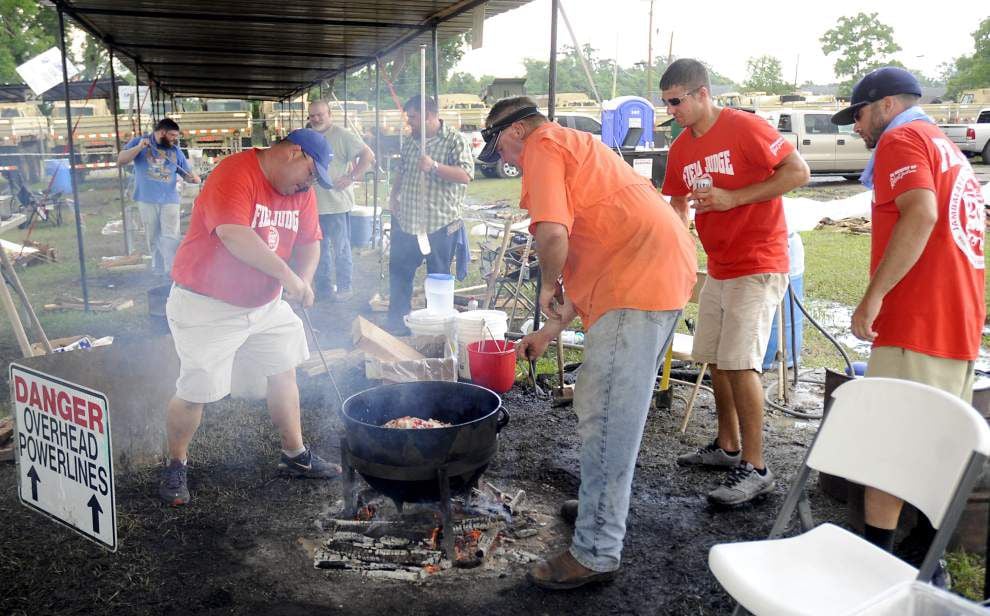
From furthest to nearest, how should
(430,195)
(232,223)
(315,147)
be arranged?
(430,195), (315,147), (232,223)

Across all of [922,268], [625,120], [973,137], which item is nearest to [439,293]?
[922,268]

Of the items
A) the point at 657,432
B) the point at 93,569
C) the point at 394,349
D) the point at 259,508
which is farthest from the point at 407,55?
the point at 93,569

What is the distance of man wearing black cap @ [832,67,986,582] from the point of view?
284cm

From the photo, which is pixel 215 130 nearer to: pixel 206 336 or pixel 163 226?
pixel 163 226

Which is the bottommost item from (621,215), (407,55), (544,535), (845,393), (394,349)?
(544,535)

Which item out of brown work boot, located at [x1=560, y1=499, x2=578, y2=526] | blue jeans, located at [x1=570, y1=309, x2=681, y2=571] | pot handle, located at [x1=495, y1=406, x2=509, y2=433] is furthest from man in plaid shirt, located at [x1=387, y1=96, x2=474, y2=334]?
blue jeans, located at [x1=570, y1=309, x2=681, y2=571]

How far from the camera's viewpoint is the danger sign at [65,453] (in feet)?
8.66

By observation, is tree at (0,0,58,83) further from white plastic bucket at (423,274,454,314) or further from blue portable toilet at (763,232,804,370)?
blue portable toilet at (763,232,804,370)

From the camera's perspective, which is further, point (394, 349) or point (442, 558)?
point (394, 349)

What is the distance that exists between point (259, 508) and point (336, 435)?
1.11 m

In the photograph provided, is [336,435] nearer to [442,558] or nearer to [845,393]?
[442,558]

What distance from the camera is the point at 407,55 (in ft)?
29.1

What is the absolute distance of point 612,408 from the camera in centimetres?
302

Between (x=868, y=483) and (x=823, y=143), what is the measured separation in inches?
790
